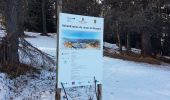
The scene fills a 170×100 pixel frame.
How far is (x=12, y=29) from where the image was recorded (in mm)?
12430

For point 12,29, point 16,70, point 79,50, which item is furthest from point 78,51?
point 12,29

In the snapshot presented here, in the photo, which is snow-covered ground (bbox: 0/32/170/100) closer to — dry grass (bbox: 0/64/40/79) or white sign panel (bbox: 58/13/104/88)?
dry grass (bbox: 0/64/40/79)

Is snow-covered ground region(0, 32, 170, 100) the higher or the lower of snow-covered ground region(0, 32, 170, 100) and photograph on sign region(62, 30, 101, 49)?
the lower

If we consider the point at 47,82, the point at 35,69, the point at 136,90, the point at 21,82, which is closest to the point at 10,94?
the point at 21,82

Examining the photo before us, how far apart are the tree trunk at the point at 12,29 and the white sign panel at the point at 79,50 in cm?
418

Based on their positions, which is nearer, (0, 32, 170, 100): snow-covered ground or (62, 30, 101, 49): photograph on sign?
(62, 30, 101, 49): photograph on sign

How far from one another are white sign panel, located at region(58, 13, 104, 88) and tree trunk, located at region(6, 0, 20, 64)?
13.7 ft

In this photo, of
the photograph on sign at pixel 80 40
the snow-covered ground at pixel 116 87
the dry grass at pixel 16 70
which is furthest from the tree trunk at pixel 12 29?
the photograph on sign at pixel 80 40

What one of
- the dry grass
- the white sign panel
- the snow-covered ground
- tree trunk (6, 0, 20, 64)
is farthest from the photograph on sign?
tree trunk (6, 0, 20, 64)

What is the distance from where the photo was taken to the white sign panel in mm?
8163

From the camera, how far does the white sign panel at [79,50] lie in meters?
8.16

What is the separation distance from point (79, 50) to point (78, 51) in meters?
0.04

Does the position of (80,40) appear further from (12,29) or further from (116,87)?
(12,29)

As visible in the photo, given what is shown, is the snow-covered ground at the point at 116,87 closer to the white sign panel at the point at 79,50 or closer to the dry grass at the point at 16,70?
the dry grass at the point at 16,70
